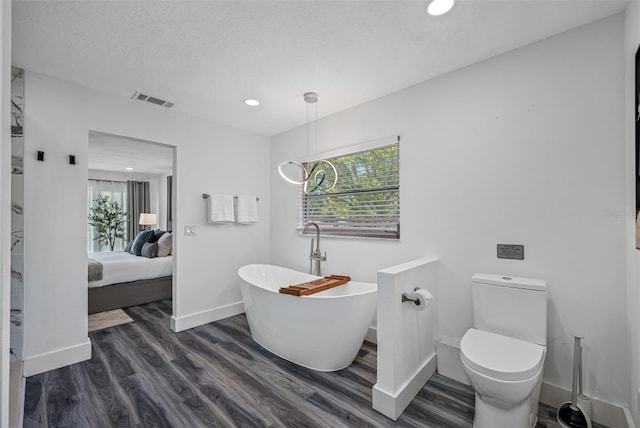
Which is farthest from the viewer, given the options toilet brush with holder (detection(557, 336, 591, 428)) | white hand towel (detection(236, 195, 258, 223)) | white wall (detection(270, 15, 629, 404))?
white hand towel (detection(236, 195, 258, 223))

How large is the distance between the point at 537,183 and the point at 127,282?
15.2ft

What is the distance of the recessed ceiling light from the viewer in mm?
1705

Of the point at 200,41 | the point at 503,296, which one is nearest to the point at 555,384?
the point at 503,296

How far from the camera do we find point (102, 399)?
2.07 metres

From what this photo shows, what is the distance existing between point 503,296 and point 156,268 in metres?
4.26

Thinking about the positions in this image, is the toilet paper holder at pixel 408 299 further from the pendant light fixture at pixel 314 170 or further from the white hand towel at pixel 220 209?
the white hand towel at pixel 220 209

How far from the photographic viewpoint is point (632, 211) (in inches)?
65.1

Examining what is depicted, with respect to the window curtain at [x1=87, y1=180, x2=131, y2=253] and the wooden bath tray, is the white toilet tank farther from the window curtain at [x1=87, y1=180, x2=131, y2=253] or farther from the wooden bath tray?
the window curtain at [x1=87, y1=180, x2=131, y2=253]

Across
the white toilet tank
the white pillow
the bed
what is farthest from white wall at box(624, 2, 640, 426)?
the white pillow

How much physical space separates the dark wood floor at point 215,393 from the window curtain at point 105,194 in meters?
4.85

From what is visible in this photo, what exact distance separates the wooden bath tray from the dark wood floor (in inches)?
24.9

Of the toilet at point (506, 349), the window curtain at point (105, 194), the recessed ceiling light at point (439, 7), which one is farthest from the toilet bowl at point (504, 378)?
the window curtain at point (105, 194)

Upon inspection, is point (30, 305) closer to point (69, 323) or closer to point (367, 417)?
point (69, 323)

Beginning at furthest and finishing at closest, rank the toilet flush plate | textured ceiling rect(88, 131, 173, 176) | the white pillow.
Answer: the white pillow
textured ceiling rect(88, 131, 173, 176)
the toilet flush plate
